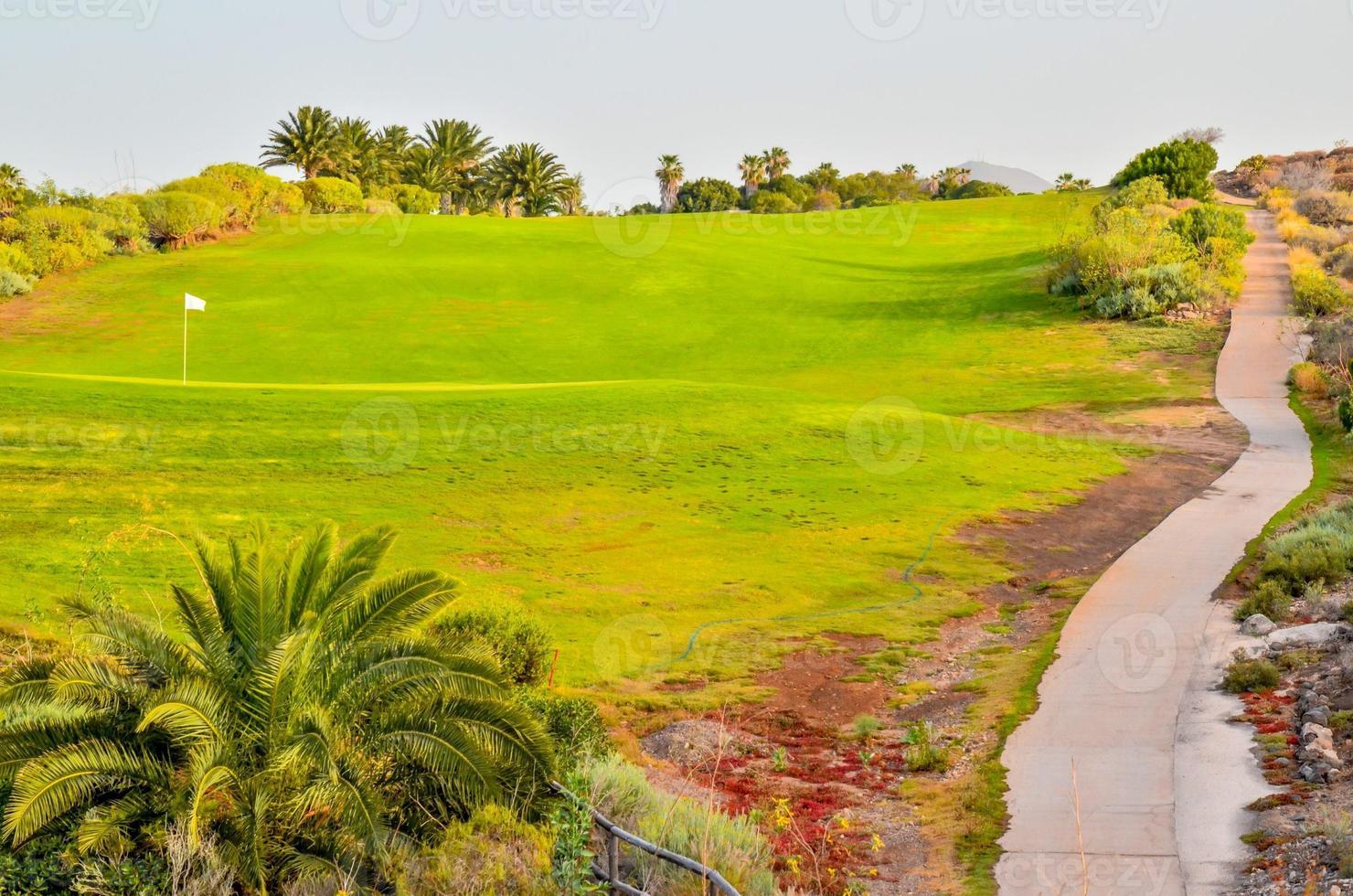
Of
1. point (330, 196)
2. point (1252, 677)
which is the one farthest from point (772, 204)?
point (1252, 677)

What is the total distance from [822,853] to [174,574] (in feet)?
38.6

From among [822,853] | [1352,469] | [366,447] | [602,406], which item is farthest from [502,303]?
[822,853]

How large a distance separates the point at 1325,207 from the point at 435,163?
2461 inches

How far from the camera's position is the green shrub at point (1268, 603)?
1870cm

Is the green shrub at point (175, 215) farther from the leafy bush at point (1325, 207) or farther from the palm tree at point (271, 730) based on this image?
the leafy bush at point (1325, 207)

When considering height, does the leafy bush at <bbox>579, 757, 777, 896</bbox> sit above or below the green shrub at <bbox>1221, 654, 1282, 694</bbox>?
below

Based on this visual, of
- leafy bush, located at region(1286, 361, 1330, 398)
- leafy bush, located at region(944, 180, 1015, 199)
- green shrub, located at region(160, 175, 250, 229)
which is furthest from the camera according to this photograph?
leafy bush, located at region(944, 180, 1015, 199)

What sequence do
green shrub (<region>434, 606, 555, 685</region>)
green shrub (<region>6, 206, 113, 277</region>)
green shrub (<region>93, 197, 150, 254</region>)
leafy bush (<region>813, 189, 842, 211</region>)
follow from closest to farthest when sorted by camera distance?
green shrub (<region>434, 606, 555, 685</region>), green shrub (<region>6, 206, 113, 277</region>), green shrub (<region>93, 197, 150, 254</region>), leafy bush (<region>813, 189, 842, 211</region>)

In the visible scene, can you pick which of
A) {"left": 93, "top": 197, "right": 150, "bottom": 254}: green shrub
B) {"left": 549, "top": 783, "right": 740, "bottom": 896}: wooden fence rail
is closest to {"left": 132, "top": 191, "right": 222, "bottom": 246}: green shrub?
{"left": 93, "top": 197, "right": 150, "bottom": 254}: green shrub

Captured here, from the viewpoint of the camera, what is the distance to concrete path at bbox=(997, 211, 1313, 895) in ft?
36.9

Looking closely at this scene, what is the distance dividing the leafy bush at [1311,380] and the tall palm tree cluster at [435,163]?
6326 centimetres

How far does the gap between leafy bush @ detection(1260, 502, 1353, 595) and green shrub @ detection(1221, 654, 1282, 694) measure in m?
4.20

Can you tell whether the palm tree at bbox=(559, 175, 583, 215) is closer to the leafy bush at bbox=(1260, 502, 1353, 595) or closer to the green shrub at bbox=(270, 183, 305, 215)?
the green shrub at bbox=(270, 183, 305, 215)

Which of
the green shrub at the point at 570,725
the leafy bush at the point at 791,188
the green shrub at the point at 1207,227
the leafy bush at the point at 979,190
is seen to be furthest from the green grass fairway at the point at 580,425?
the leafy bush at the point at 791,188
